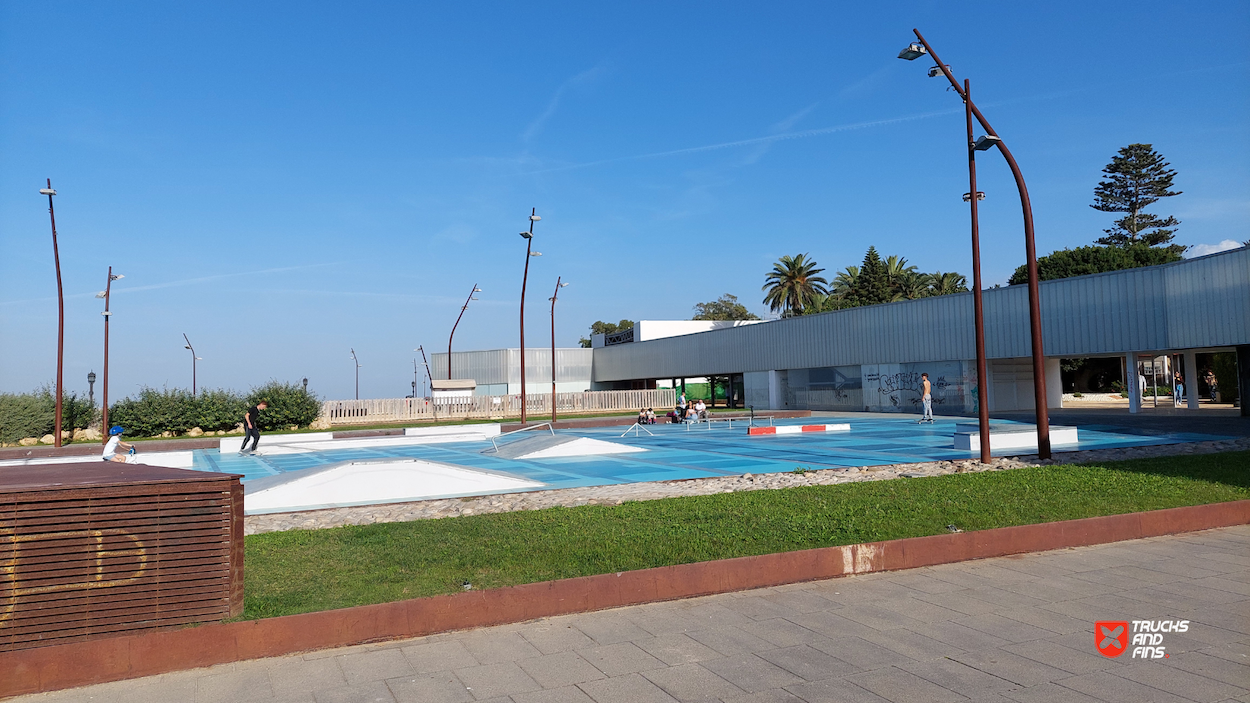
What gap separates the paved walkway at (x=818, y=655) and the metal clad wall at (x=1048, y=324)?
24.2 metres

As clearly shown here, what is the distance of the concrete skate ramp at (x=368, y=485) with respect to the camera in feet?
43.7

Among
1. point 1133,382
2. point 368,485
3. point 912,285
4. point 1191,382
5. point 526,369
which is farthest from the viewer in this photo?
point 912,285

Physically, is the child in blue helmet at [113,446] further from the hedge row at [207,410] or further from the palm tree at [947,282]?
the palm tree at [947,282]

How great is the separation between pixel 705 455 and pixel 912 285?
58.6 meters

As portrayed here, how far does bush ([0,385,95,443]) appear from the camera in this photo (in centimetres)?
3584

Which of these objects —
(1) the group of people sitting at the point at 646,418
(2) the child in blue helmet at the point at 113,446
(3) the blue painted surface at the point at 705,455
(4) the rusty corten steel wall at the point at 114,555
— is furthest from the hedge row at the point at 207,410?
(4) the rusty corten steel wall at the point at 114,555

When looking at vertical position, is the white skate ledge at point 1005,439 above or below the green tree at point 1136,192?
below

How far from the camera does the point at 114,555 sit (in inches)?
222

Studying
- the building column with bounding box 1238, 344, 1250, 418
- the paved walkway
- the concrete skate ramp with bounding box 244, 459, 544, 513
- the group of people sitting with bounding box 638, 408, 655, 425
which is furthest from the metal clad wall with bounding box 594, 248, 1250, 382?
the concrete skate ramp with bounding box 244, 459, 544, 513

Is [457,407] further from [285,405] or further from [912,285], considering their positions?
[912,285]

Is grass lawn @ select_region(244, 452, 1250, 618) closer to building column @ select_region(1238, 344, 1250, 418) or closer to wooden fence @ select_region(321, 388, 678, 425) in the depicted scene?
building column @ select_region(1238, 344, 1250, 418)

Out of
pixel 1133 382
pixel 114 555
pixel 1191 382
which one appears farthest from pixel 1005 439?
pixel 1191 382

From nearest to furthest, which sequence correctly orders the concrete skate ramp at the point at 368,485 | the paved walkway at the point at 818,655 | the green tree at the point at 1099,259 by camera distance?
1. the paved walkway at the point at 818,655
2. the concrete skate ramp at the point at 368,485
3. the green tree at the point at 1099,259

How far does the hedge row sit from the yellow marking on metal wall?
1485 inches
